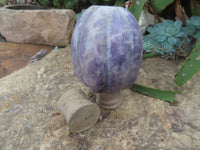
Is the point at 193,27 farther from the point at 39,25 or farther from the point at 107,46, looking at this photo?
the point at 39,25

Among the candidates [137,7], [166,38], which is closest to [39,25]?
[137,7]

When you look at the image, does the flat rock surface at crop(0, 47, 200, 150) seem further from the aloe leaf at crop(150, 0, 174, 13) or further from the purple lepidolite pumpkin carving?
the aloe leaf at crop(150, 0, 174, 13)

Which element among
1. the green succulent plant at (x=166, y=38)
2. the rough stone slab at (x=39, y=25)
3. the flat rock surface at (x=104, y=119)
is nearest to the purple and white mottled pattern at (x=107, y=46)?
the flat rock surface at (x=104, y=119)

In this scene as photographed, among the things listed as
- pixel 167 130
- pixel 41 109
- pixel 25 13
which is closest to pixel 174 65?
pixel 167 130

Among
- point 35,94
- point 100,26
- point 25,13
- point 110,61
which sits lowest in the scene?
point 35,94

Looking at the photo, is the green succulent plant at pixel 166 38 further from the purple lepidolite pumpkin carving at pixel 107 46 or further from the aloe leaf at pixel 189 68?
the purple lepidolite pumpkin carving at pixel 107 46

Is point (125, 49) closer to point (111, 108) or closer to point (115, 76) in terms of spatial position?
point (115, 76)
